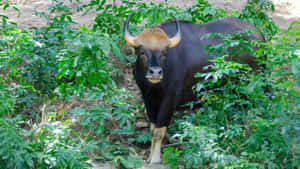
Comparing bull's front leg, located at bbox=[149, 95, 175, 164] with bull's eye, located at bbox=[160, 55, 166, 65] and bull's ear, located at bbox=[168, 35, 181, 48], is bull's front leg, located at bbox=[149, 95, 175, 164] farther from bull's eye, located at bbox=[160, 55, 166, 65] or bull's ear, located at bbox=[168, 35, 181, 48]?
bull's ear, located at bbox=[168, 35, 181, 48]

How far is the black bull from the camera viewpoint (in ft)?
14.6

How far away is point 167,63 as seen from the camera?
183 inches

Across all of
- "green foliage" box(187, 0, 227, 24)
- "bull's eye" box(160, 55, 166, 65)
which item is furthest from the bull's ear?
"green foliage" box(187, 0, 227, 24)

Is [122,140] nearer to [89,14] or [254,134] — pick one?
[254,134]

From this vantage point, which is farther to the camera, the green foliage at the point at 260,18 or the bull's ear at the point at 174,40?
the green foliage at the point at 260,18

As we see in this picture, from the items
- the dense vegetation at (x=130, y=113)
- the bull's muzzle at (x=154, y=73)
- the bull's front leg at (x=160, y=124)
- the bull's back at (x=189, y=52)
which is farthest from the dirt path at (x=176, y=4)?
the bull's muzzle at (x=154, y=73)

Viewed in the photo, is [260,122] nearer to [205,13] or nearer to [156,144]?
[156,144]

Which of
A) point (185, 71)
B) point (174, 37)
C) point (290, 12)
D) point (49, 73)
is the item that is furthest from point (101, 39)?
point (290, 12)

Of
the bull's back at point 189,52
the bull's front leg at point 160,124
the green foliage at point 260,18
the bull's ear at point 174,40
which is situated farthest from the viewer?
the green foliage at point 260,18

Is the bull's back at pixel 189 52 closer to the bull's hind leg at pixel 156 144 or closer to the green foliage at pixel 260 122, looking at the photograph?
the bull's hind leg at pixel 156 144

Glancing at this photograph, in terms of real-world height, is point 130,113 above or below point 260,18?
below

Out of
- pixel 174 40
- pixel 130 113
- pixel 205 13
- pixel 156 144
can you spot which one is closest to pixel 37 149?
pixel 130 113

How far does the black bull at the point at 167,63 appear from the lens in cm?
444

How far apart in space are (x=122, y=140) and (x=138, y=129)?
41cm
